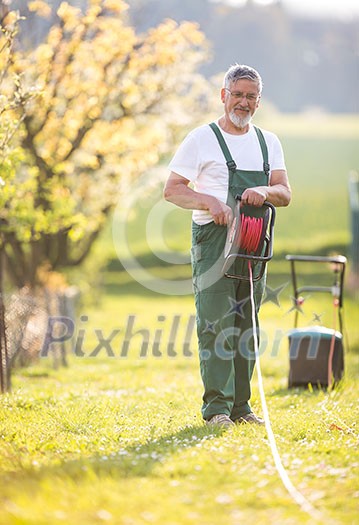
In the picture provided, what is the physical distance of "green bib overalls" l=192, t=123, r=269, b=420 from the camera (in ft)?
19.8

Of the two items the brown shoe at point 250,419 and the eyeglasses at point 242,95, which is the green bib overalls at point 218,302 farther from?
the eyeglasses at point 242,95

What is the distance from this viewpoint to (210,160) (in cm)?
601

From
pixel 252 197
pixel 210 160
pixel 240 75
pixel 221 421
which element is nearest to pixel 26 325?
pixel 221 421

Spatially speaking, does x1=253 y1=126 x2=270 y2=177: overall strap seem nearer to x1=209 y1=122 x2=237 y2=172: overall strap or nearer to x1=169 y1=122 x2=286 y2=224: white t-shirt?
x1=169 y1=122 x2=286 y2=224: white t-shirt

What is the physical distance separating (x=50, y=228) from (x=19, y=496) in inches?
327

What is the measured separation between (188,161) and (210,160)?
0.51ft

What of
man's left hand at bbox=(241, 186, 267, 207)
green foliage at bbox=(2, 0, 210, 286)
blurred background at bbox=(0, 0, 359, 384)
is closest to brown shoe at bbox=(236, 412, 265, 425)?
man's left hand at bbox=(241, 186, 267, 207)

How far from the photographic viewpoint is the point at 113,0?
44.8ft

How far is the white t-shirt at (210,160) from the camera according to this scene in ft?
19.8

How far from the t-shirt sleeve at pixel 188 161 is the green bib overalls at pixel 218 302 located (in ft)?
0.58

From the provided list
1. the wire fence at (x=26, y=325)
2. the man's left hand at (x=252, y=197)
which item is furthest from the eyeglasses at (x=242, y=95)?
the wire fence at (x=26, y=325)

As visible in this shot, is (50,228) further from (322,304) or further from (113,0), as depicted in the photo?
(322,304)

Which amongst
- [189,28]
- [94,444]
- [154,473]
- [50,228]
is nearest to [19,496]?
[154,473]

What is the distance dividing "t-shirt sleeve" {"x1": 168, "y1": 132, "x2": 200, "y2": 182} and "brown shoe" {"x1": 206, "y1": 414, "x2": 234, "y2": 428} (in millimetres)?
1609
